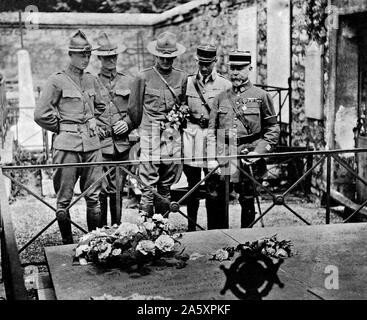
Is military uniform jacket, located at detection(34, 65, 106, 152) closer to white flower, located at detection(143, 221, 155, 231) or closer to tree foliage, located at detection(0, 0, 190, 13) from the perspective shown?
white flower, located at detection(143, 221, 155, 231)

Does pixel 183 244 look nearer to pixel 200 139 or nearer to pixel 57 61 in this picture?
pixel 200 139

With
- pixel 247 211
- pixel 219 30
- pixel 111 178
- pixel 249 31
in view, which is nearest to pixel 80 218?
pixel 111 178

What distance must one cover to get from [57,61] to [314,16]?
11.6 m

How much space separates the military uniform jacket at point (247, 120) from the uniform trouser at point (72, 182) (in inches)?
48.4

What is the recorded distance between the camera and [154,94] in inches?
281

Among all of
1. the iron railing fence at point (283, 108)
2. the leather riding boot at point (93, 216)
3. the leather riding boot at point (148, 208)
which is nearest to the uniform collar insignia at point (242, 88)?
the leather riding boot at point (148, 208)

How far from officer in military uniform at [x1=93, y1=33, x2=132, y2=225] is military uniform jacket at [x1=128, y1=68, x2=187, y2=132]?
323mm

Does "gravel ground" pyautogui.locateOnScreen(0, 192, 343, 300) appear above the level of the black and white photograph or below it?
below

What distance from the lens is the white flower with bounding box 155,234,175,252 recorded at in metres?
4.96

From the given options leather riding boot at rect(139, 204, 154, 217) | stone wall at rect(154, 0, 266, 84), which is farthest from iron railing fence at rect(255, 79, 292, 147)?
leather riding boot at rect(139, 204, 154, 217)

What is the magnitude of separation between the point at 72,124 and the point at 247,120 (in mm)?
1769

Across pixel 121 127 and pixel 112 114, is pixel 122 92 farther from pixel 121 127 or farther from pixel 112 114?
pixel 121 127
